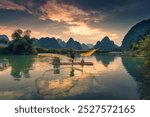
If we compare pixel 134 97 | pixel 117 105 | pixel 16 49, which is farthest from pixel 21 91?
pixel 16 49

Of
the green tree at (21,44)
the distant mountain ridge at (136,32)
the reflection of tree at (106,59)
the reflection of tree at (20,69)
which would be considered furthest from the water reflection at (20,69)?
the distant mountain ridge at (136,32)

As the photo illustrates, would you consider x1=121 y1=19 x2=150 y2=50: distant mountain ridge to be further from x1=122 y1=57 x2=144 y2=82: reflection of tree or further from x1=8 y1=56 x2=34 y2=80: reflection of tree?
x1=8 y1=56 x2=34 y2=80: reflection of tree

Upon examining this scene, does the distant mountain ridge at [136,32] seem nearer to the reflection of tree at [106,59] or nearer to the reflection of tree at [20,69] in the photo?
the reflection of tree at [106,59]

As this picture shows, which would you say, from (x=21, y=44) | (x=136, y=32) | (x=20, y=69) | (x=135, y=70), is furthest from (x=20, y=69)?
(x=136, y=32)

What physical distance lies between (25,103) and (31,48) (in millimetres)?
71527

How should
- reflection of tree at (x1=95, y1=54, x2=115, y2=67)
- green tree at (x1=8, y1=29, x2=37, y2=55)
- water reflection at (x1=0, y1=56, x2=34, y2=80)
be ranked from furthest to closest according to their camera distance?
green tree at (x1=8, y1=29, x2=37, y2=55) < reflection of tree at (x1=95, y1=54, x2=115, y2=67) < water reflection at (x1=0, y1=56, x2=34, y2=80)

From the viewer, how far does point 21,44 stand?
75.8m

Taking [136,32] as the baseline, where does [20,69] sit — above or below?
below

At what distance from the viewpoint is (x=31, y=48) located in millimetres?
77688

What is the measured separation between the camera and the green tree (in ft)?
249

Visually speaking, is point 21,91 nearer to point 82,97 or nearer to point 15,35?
point 82,97

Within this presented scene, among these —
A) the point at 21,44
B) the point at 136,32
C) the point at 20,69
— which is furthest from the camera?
the point at 136,32

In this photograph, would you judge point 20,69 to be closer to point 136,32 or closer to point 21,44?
point 21,44

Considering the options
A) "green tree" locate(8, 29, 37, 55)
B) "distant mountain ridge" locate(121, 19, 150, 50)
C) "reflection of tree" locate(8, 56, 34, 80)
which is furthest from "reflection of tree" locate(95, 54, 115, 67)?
"distant mountain ridge" locate(121, 19, 150, 50)
